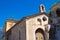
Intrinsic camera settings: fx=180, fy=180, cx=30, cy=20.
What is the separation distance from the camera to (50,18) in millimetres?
29812

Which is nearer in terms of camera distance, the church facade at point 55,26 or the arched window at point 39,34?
the arched window at point 39,34

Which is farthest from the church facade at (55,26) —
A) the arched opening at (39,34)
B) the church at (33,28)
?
the arched opening at (39,34)

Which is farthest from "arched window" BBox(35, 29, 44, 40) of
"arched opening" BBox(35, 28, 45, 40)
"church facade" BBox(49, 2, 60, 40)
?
"church facade" BBox(49, 2, 60, 40)

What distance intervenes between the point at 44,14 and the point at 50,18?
1454 mm

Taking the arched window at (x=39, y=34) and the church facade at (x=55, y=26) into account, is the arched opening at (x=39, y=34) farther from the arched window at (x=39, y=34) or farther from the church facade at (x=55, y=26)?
the church facade at (x=55, y=26)

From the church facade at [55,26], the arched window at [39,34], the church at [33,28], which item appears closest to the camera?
the church at [33,28]

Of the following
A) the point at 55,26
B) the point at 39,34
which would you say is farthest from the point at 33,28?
the point at 55,26

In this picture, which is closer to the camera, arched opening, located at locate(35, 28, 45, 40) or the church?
the church

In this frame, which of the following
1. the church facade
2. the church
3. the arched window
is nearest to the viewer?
the church

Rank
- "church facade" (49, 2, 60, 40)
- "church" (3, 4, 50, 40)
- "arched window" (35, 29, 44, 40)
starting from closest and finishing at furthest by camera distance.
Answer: "church" (3, 4, 50, 40)
"arched window" (35, 29, 44, 40)
"church facade" (49, 2, 60, 40)

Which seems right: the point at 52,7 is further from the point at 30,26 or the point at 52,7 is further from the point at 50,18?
the point at 30,26

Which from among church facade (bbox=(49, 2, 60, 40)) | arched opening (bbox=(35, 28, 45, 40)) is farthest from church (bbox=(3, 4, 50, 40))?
church facade (bbox=(49, 2, 60, 40))

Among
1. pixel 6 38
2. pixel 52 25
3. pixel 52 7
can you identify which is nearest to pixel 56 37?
pixel 52 25

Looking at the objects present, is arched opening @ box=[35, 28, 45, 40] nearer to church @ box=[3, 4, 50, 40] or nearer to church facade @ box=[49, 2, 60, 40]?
church @ box=[3, 4, 50, 40]
